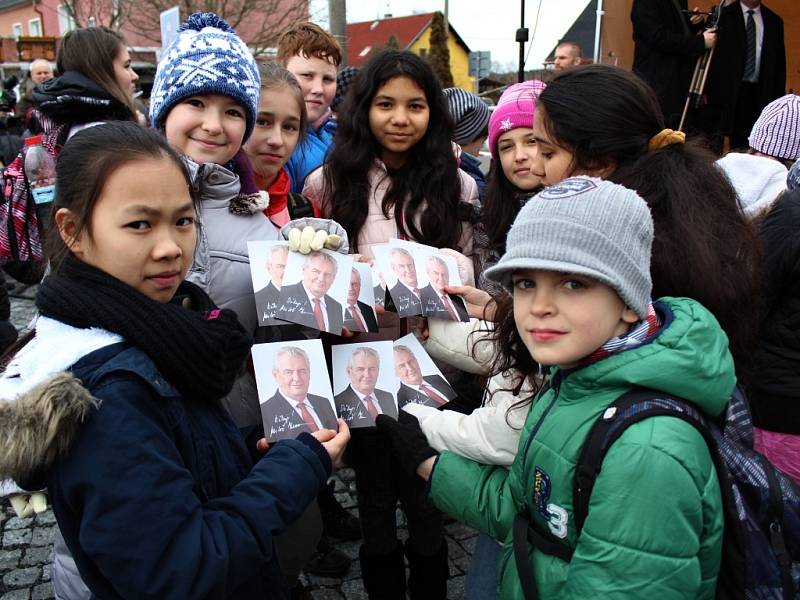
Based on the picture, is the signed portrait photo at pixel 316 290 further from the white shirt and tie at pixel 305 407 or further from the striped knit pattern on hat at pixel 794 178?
the striped knit pattern on hat at pixel 794 178

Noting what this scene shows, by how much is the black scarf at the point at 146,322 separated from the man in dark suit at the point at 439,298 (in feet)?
3.01

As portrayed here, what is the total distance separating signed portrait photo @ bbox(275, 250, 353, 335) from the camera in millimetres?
2006

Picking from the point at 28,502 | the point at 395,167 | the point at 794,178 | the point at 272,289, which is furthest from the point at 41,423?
the point at 794,178

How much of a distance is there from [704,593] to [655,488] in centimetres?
29

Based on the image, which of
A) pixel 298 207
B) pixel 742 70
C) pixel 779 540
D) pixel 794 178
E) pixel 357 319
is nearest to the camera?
pixel 779 540

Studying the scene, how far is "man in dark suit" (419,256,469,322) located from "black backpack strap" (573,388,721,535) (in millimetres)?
1026

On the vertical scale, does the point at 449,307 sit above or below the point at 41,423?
below

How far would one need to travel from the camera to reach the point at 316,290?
206 centimetres

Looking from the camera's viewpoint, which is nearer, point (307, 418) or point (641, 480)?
point (641, 480)

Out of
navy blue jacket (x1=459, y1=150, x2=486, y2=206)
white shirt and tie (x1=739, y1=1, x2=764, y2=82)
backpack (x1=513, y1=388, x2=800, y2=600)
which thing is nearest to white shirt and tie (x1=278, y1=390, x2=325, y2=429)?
backpack (x1=513, y1=388, x2=800, y2=600)

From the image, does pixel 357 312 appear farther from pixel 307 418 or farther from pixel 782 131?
pixel 782 131

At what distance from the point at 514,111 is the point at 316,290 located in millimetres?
1235

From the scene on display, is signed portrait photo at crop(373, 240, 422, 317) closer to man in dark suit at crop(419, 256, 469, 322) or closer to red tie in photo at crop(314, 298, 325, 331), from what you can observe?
man in dark suit at crop(419, 256, 469, 322)

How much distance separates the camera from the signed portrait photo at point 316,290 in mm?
2006
